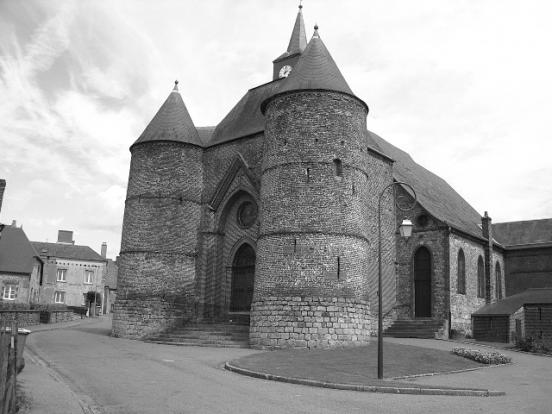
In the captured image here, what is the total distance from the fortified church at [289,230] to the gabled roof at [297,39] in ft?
0.44

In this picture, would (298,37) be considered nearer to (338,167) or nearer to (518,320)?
(338,167)

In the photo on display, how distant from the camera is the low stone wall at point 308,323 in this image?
→ 20328 mm

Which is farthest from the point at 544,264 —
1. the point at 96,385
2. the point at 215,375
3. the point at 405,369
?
the point at 96,385

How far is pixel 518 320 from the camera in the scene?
28.1 meters

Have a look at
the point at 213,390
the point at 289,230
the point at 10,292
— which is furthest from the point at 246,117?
the point at 10,292

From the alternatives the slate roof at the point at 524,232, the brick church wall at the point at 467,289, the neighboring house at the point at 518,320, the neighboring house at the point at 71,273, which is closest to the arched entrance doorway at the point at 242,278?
the brick church wall at the point at 467,289

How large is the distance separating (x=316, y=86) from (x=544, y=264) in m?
22.4

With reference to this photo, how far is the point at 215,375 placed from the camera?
45.8ft

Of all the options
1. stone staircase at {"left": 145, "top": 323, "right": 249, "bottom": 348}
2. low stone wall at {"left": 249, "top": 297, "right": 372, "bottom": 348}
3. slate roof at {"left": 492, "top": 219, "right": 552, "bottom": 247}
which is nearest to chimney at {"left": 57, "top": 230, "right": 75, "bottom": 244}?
stone staircase at {"left": 145, "top": 323, "right": 249, "bottom": 348}

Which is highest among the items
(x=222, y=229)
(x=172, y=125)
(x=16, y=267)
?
(x=172, y=125)

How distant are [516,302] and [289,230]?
1467 centimetres

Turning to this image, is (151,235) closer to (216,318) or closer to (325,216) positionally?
(216,318)

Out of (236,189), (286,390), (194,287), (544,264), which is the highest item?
(236,189)

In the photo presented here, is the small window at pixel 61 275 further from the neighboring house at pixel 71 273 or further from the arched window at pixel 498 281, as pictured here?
the arched window at pixel 498 281
